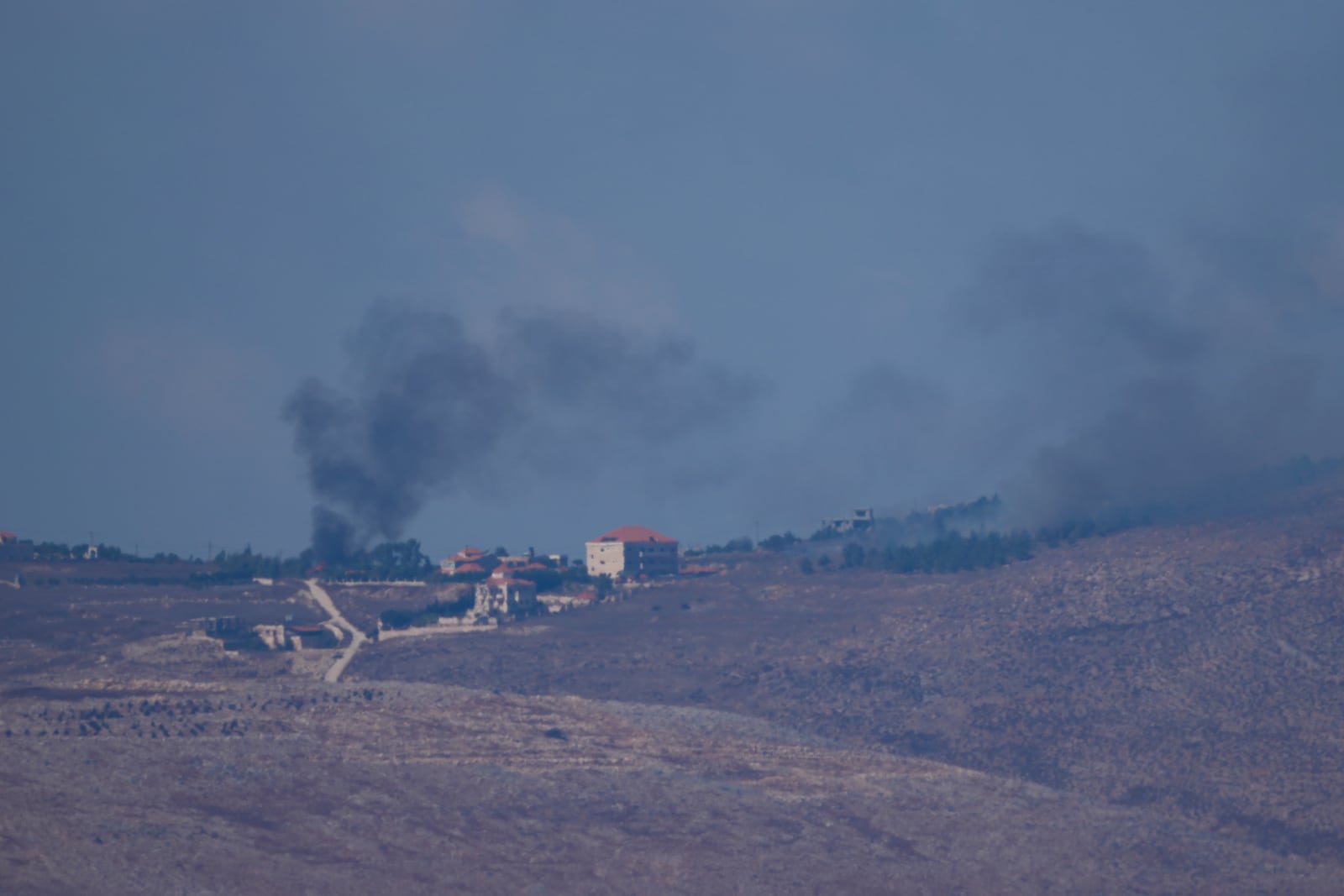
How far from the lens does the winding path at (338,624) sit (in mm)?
65438

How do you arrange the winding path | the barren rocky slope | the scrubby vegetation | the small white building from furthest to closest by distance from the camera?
the small white building, the scrubby vegetation, the winding path, the barren rocky slope

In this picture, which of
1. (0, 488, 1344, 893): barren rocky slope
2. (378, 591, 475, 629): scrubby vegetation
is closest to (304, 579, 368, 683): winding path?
(0, 488, 1344, 893): barren rocky slope

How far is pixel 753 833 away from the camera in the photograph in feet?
140

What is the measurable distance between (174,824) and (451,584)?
49.0 meters

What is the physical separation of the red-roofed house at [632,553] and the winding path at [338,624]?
2097cm

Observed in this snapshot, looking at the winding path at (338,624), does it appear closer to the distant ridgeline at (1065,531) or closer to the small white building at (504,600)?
the small white building at (504,600)

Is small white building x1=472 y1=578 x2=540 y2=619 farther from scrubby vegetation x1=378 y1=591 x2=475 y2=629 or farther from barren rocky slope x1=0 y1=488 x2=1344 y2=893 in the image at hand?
barren rocky slope x1=0 y1=488 x2=1344 y2=893

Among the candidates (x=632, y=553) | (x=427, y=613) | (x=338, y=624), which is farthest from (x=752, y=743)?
(x=632, y=553)

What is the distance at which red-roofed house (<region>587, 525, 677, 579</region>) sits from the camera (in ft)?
325

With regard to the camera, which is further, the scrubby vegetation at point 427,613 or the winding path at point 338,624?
the scrubby vegetation at point 427,613

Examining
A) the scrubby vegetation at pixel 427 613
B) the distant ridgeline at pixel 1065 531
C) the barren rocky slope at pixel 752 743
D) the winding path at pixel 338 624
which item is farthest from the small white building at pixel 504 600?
the distant ridgeline at pixel 1065 531

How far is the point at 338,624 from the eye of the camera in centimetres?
7738

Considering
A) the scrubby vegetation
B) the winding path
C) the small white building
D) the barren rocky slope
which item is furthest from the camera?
the small white building

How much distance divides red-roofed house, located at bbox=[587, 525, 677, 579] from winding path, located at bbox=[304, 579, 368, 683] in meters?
21.0
